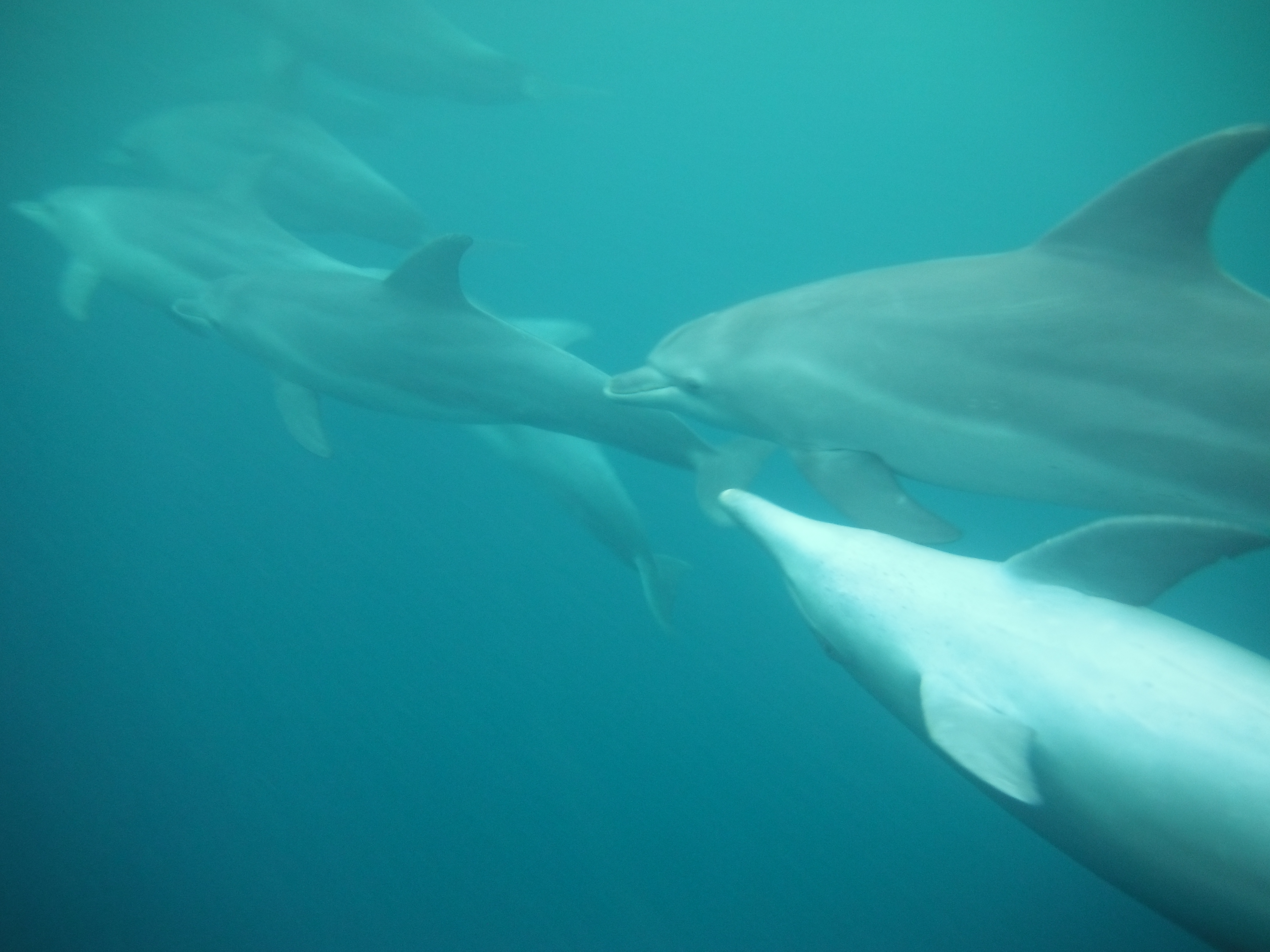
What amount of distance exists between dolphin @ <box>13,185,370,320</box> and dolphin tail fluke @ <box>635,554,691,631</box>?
12.8 feet

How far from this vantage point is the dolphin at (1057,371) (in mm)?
3203

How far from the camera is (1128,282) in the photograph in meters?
3.38

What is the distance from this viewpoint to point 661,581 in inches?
328

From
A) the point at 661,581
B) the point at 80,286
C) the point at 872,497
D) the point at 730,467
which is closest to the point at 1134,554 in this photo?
the point at 872,497

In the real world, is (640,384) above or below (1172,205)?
above

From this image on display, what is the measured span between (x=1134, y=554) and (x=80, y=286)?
10.2 metres

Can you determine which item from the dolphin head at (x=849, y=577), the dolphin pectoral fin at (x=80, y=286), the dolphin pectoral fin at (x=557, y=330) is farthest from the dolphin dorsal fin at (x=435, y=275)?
the dolphin pectoral fin at (x=80, y=286)

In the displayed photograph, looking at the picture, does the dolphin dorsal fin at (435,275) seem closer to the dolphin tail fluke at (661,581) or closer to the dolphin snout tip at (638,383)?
the dolphin snout tip at (638,383)

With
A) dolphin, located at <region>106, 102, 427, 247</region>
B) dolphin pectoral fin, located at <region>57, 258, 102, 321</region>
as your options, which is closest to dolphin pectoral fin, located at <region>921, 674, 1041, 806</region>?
dolphin, located at <region>106, 102, 427, 247</region>

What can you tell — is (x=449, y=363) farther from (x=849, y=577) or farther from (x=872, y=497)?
(x=849, y=577)

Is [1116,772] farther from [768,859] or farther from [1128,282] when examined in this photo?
[768,859]

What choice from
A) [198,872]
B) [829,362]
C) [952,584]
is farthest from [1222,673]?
[198,872]

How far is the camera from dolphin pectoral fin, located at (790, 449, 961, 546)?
151 inches

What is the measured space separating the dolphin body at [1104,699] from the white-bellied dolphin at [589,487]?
4.83 m
